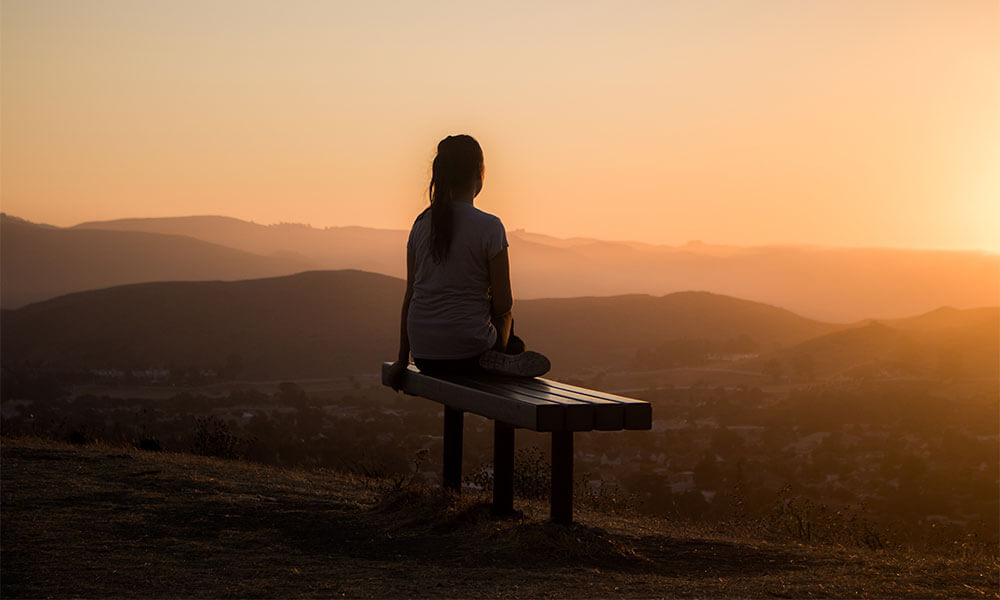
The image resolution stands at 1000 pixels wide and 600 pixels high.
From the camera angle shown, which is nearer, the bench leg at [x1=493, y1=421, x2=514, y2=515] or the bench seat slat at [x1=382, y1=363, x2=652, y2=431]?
the bench seat slat at [x1=382, y1=363, x2=652, y2=431]

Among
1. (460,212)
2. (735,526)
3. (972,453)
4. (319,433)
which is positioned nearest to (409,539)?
(460,212)

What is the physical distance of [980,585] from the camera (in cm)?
509

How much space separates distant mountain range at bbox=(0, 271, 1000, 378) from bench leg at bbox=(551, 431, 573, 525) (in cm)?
6580

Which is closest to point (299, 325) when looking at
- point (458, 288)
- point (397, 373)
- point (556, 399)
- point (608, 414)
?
point (397, 373)

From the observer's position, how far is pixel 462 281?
5.83 metres

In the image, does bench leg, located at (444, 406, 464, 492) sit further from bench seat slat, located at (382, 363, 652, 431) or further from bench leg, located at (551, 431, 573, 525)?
bench leg, located at (551, 431, 573, 525)

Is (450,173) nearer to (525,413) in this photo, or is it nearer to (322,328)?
(525,413)

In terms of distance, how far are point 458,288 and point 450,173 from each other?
0.74 meters

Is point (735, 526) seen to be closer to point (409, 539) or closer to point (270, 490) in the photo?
point (409, 539)

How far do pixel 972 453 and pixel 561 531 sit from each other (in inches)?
1124

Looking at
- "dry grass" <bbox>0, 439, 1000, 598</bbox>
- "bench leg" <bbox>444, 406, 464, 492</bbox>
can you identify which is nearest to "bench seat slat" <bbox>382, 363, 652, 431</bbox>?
"dry grass" <bbox>0, 439, 1000, 598</bbox>

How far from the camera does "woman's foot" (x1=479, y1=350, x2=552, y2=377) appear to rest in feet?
19.1

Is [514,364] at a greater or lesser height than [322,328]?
greater

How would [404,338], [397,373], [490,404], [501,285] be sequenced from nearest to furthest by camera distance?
[490,404] < [501,285] < [404,338] < [397,373]
